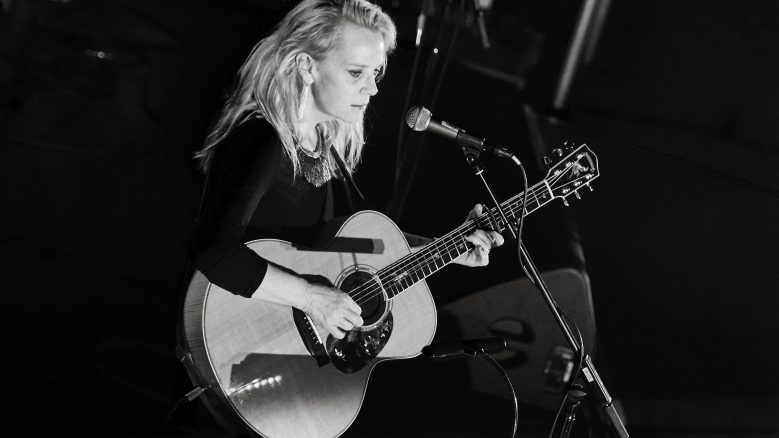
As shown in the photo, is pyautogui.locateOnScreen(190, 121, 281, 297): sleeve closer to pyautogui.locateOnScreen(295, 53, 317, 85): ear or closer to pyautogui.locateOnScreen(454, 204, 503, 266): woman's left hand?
pyautogui.locateOnScreen(295, 53, 317, 85): ear

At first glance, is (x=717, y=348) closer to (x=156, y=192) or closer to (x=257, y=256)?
(x=257, y=256)

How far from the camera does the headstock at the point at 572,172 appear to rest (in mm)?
2111

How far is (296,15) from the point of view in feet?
6.73

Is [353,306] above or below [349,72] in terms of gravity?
below

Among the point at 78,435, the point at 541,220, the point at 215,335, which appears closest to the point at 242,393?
the point at 215,335

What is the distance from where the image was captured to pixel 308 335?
2055 millimetres

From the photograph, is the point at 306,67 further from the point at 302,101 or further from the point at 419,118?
the point at 419,118

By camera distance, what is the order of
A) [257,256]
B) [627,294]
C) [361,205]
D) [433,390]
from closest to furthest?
[257,256] < [361,205] < [627,294] < [433,390]

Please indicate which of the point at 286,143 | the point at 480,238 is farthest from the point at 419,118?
the point at 480,238

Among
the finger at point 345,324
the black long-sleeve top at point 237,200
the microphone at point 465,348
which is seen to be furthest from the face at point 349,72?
the microphone at point 465,348

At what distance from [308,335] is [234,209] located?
1.65 feet

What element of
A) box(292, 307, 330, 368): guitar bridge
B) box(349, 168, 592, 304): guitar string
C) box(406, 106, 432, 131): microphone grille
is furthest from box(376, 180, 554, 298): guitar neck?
box(406, 106, 432, 131): microphone grille

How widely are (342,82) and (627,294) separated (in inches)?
67.3

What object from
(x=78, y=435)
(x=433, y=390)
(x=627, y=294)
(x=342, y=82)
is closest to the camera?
(x=342, y=82)
